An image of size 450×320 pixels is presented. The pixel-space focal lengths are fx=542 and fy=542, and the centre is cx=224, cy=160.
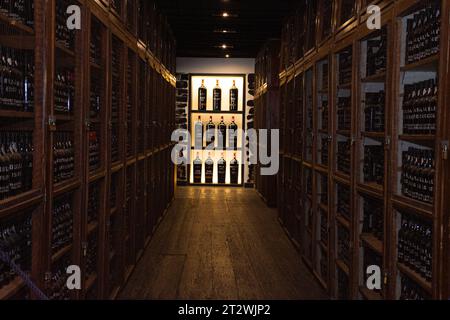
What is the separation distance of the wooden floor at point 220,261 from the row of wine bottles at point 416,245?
1.66m

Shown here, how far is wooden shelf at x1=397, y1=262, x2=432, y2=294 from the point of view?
246cm

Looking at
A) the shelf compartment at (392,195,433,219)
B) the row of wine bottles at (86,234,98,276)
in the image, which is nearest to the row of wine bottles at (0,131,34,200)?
the row of wine bottles at (86,234,98,276)

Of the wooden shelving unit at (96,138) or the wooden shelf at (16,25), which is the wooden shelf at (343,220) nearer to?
the wooden shelving unit at (96,138)

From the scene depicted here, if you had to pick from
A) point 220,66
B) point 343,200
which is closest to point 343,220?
point 343,200

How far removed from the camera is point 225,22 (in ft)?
26.7

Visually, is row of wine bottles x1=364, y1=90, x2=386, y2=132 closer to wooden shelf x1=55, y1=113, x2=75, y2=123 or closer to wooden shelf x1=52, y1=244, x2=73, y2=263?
wooden shelf x1=55, y1=113, x2=75, y2=123

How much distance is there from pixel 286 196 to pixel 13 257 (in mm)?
4994

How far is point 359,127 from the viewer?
3537 millimetres

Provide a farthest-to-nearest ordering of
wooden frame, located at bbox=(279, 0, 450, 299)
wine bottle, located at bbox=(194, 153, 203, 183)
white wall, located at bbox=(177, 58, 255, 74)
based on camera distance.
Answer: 1. white wall, located at bbox=(177, 58, 255, 74)
2. wine bottle, located at bbox=(194, 153, 203, 183)
3. wooden frame, located at bbox=(279, 0, 450, 299)

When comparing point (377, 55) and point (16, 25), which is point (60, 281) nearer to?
point (16, 25)

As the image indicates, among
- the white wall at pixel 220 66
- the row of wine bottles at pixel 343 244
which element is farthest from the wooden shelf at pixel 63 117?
the white wall at pixel 220 66

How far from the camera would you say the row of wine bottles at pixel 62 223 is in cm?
285

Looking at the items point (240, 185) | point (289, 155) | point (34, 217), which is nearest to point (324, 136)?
point (289, 155)

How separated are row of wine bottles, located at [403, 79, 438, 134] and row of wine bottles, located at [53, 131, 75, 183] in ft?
5.94
